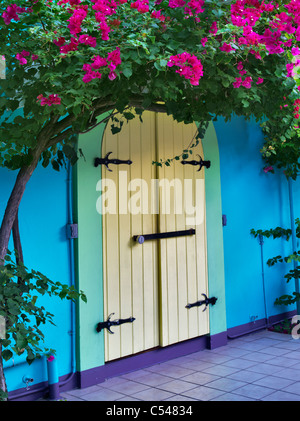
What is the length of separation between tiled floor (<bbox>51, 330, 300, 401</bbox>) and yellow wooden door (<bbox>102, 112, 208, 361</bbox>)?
0.24 metres

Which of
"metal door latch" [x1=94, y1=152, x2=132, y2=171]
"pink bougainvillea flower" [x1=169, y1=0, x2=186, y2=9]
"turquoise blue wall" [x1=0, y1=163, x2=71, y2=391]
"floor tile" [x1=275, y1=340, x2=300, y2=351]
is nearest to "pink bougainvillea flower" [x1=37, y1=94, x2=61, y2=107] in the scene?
"pink bougainvillea flower" [x1=169, y1=0, x2=186, y2=9]

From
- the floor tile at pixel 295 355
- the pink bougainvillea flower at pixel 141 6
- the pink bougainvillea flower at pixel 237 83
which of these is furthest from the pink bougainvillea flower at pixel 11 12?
the floor tile at pixel 295 355

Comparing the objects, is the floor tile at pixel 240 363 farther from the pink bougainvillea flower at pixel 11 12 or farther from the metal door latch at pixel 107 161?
the pink bougainvillea flower at pixel 11 12

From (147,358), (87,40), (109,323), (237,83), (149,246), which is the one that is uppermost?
(87,40)

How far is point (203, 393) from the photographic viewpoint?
397 centimetres

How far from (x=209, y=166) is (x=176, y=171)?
19.2 inches

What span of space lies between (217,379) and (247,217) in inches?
83.5

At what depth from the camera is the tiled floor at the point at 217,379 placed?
154 inches

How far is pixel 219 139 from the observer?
5598 millimetres

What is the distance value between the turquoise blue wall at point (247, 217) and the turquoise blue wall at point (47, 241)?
82.0 inches

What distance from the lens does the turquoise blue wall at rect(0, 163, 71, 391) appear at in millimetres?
3883

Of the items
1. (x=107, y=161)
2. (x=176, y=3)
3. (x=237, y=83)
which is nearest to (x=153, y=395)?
(x=107, y=161)

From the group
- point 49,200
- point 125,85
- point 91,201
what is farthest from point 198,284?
point 125,85

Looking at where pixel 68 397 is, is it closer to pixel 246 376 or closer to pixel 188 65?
pixel 246 376
